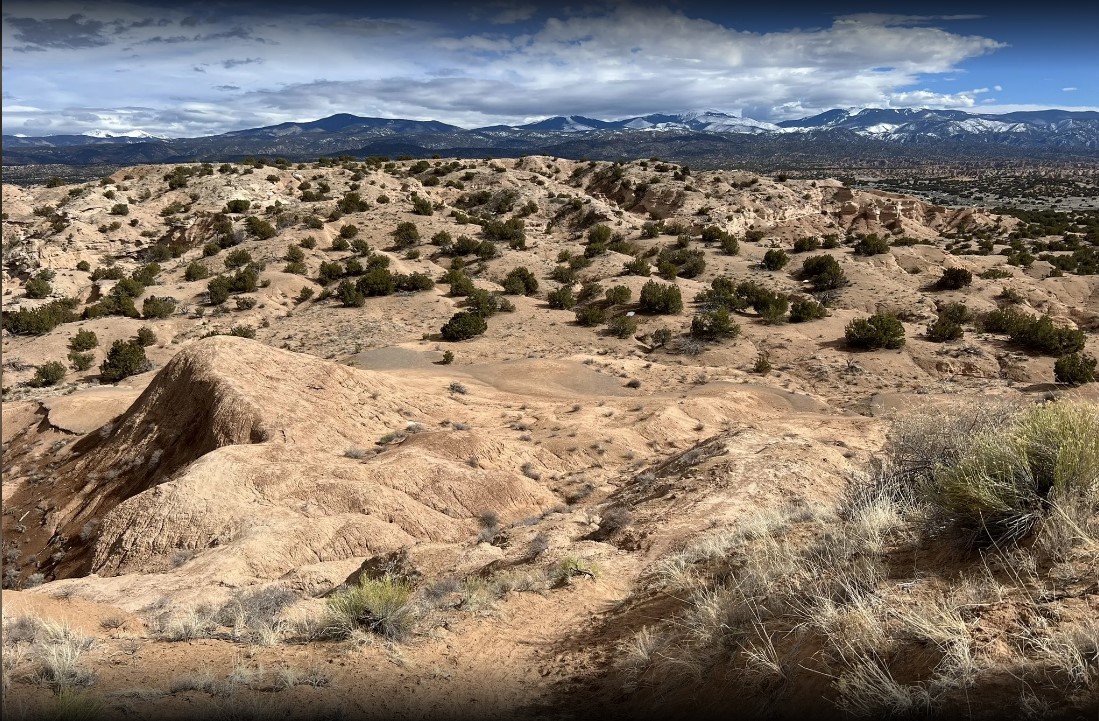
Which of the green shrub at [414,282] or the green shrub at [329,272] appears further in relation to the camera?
the green shrub at [329,272]

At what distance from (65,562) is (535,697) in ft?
31.0

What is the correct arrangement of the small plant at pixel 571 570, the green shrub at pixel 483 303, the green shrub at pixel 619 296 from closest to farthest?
the small plant at pixel 571 570 < the green shrub at pixel 483 303 < the green shrub at pixel 619 296

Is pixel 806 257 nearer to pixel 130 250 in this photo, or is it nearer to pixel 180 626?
pixel 180 626

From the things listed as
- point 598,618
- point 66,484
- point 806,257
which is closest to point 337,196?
point 806,257

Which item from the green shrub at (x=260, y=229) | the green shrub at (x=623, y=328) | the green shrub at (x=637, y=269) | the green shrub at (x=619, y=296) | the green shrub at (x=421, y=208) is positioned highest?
the green shrub at (x=421, y=208)

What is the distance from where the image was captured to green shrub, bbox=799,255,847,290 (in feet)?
93.2

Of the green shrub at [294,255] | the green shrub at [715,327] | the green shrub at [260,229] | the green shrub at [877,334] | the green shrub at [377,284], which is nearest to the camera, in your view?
the green shrub at [877,334]

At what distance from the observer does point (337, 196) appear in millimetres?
44031

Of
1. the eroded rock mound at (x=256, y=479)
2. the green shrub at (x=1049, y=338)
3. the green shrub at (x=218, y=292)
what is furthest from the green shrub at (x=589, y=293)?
the green shrub at (x=218, y=292)

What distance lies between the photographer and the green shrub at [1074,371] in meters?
17.1

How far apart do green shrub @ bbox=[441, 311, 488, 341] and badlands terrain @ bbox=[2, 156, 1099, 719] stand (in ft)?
0.44

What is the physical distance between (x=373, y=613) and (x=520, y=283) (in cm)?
2342

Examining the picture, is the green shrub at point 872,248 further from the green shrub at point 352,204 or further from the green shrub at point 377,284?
the green shrub at point 352,204

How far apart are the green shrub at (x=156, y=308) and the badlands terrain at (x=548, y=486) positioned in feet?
0.51
